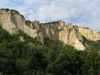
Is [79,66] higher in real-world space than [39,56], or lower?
lower

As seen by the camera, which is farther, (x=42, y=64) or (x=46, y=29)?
(x=46, y=29)

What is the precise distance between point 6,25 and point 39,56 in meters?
23.8

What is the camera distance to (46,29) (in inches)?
2053

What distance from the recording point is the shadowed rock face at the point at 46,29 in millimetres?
40778

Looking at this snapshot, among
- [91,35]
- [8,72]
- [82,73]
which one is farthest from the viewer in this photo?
[91,35]

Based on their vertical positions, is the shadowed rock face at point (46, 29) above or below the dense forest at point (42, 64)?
above

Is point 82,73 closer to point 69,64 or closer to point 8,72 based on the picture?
point 69,64

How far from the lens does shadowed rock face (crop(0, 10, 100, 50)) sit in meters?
40.8

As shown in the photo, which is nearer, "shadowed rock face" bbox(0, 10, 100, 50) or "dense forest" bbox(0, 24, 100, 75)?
"dense forest" bbox(0, 24, 100, 75)

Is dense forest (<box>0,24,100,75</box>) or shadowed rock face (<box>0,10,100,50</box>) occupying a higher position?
shadowed rock face (<box>0,10,100,50</box>)

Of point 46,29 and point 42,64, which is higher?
point 46,29

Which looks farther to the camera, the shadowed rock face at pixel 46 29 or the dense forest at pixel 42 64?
the shadowed rock face at pixel 46 29

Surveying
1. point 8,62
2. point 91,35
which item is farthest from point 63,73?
point 91,35

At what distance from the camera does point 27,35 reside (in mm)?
39719
